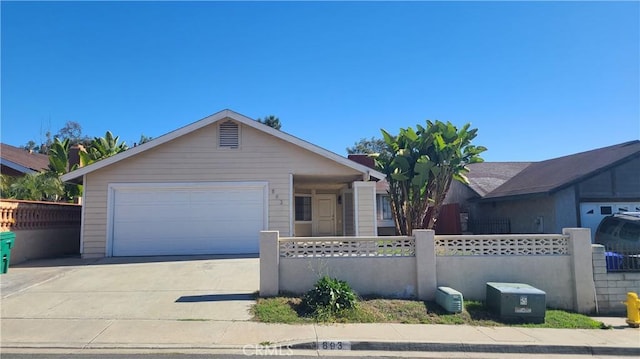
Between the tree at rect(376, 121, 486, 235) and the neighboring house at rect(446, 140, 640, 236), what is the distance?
10.2ft

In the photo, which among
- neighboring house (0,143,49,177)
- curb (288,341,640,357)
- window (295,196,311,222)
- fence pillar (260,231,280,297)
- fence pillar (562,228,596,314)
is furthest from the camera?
neighboring house (0,143,49,177)

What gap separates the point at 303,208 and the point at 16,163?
531 inches

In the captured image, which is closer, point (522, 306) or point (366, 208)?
point (522, 306)

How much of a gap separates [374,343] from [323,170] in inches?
325

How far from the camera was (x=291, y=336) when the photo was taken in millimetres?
6512

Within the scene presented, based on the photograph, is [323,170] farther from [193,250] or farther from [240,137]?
[193,250]

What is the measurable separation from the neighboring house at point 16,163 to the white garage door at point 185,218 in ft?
27.8

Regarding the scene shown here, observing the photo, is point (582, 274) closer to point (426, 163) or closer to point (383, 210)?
point (426, 163)

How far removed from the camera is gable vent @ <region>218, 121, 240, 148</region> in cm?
1371

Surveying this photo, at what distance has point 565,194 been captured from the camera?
15375 mm

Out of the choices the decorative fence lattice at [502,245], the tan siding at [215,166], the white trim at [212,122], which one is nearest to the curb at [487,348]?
the decorative fence lattice at [502,245]

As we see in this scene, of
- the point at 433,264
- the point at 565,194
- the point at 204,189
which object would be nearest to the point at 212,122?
the point at 204,189

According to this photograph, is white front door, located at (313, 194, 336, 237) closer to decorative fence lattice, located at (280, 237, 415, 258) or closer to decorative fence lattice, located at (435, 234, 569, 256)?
decorative fence lattice, located at (280, 237, 415, 258)

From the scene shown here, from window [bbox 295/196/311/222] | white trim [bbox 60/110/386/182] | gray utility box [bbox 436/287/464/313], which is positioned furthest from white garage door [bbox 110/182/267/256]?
gray utility box [bbox 436/287/464/313]
